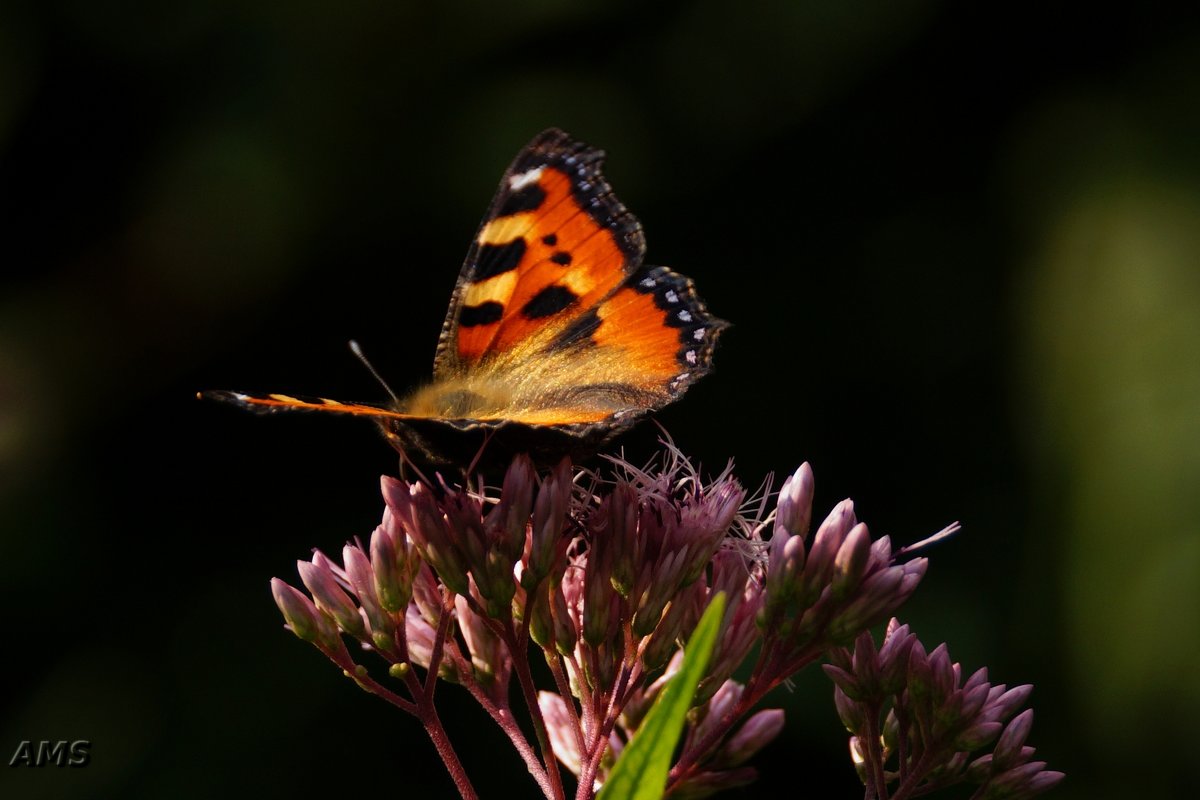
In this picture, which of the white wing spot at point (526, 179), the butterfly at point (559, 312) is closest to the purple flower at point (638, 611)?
the butterfly at point (559, 312)

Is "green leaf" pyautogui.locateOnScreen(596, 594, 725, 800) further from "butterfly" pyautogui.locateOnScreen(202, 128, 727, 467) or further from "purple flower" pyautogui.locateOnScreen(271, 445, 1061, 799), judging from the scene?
"butterfly" pyautogui.locateOnScreen(202, 128, 727, 467)

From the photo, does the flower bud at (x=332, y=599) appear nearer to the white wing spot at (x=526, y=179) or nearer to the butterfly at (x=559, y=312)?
the butterfly at (x=559, y=312)

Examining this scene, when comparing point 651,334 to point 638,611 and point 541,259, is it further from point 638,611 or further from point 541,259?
point 638,611

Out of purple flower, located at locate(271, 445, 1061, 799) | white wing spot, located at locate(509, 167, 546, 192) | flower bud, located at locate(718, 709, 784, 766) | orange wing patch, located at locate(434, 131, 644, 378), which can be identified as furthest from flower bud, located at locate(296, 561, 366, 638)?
white wing spot, located at locate(509, 167, 546, 192)

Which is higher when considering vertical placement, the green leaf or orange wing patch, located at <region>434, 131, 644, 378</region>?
orange wing patch, located at <region>434, 131, 644, 378</region>

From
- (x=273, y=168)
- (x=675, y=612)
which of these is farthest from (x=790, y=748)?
(x=273, y=168)

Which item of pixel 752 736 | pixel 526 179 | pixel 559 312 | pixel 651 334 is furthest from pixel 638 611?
pixel 526 179
